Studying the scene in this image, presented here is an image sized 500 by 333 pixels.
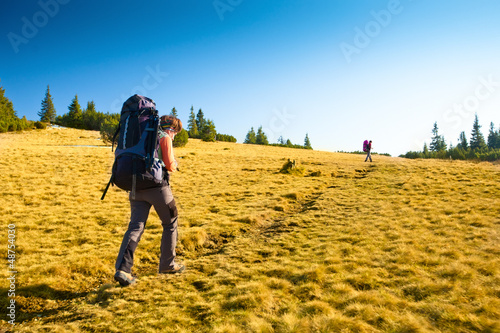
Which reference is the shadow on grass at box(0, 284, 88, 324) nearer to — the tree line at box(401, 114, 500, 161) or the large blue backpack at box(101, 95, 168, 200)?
the large blue backpack at box(101, 95, 168, 200)

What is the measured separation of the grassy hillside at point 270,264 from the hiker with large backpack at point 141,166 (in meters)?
0.98

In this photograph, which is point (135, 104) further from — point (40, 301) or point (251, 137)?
point (251, 137)

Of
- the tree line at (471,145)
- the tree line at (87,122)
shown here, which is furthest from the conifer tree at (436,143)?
the tree line at (87,122)

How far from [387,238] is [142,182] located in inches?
257

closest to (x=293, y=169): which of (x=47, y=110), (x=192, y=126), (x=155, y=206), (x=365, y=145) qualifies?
(x=365, y=145)

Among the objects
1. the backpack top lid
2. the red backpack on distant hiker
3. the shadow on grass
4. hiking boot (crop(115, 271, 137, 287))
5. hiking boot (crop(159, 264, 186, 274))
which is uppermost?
the red backpack on distant hiker

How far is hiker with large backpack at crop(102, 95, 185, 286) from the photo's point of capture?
4223mm

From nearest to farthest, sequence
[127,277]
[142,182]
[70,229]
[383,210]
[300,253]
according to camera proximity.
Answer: [142,182] < [127,277] < [300,253] < [70,229] < [383,210]

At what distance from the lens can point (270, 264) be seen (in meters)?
5.75

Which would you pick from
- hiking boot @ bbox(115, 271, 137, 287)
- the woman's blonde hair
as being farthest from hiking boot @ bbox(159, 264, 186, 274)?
the woman's blonde hair

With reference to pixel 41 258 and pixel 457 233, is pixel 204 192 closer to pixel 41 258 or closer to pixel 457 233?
pixel 41 258

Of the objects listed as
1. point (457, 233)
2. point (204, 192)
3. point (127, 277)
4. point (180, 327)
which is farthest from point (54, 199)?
point (457, 233)

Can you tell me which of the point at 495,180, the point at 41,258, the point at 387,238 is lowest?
the point at 41,258

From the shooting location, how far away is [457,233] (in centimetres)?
716
